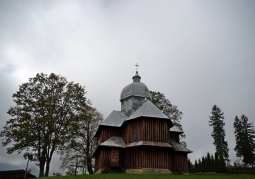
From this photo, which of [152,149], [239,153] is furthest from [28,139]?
[239,153]

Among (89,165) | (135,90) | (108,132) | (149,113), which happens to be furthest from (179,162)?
(89,165)

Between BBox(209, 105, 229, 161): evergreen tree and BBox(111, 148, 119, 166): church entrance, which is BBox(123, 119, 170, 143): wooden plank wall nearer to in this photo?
BBox(111, 148, 119, 166): church entrance

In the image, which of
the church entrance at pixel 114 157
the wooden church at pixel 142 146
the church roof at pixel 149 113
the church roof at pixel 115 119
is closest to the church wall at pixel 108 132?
the wooden church at pixel 142 146

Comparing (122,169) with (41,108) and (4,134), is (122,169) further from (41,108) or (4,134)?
(4,134)

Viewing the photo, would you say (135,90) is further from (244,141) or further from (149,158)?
(244,141)

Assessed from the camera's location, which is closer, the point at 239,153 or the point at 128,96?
the point at 128,96

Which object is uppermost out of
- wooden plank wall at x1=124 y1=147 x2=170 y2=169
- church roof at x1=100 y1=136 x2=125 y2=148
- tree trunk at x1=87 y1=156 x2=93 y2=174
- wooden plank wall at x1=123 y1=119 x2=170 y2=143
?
wooden plank wall at x1=123 y1=119 x2=170 y2=143

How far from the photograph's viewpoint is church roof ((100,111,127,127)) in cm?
3378

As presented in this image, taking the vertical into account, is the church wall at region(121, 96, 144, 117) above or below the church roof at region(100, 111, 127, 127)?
above

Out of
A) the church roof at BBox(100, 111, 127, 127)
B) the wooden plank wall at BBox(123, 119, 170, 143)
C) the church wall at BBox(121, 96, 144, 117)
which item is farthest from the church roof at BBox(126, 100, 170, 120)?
the church wall at BBox(121, 96, 144, 117)

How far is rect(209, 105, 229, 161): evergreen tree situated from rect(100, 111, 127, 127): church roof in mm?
22516

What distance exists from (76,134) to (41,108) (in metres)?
5.47

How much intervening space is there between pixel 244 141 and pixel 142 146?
97.1ft

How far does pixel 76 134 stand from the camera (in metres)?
31.5
